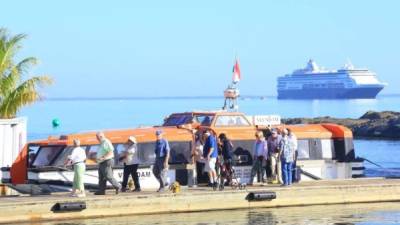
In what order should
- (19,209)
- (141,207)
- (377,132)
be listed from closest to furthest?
(19,209) < (141,207) < (377,132)

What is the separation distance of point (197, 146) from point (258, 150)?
5.07 ft

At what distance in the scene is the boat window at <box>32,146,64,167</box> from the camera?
68.4 ft

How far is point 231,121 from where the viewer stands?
23.0 metres

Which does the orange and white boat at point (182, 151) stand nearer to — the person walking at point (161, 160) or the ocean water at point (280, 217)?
the person walking at point (161, 160)

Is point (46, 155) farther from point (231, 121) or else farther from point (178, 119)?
point (231, 121)

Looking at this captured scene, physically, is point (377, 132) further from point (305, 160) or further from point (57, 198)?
point (57, 198)

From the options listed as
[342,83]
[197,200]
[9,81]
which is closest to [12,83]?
[9,81]

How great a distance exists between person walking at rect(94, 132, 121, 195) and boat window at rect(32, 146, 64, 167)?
201 cm

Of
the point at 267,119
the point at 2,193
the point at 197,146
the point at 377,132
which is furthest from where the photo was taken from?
the point at 377,132

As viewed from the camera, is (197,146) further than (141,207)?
Yes

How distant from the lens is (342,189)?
21.6 meters

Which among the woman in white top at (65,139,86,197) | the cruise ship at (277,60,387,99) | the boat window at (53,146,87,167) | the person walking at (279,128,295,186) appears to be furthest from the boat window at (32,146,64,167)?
the cruise ship at (277,60,387,99)

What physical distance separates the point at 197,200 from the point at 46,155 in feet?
13.0

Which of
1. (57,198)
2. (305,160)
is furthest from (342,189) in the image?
(57,198)
